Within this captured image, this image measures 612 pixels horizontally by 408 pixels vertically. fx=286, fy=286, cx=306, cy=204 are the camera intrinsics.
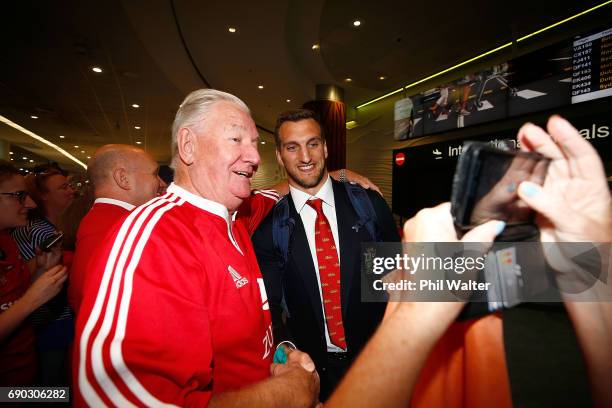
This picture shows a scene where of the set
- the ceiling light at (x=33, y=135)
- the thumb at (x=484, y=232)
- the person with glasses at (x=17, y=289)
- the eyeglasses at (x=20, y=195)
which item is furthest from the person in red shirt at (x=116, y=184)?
the ceiling light at (x=33, y=135)

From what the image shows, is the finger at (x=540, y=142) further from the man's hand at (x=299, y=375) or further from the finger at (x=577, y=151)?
the man's hand at (x=299, y=375)

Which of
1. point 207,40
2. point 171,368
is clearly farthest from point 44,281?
point 207,40

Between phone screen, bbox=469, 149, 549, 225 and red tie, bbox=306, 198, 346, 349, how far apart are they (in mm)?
1233

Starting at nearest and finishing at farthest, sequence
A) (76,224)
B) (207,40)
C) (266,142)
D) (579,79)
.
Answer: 1. (76,224)
2. (579,79)
3. (207,40)
4. (266,142)

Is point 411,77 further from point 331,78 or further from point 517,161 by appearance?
point 517,161

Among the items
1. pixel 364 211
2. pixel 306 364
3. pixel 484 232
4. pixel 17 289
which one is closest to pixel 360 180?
pixel 364 211

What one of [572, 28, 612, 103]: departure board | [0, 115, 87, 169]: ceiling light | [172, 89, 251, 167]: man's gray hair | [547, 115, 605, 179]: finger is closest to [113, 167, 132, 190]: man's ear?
[172, 89, 251, 167]: man's gray hair

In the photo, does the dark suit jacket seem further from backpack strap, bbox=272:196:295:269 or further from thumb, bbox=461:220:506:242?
thumb, bbox=461:220:506:242

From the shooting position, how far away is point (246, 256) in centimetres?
127

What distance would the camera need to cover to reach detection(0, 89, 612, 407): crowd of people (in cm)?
50

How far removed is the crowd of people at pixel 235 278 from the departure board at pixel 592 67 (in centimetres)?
308

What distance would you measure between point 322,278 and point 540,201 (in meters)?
1.32

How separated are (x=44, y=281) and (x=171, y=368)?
4.92ft

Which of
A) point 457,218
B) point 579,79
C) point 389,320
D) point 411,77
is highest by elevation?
point 411,77
